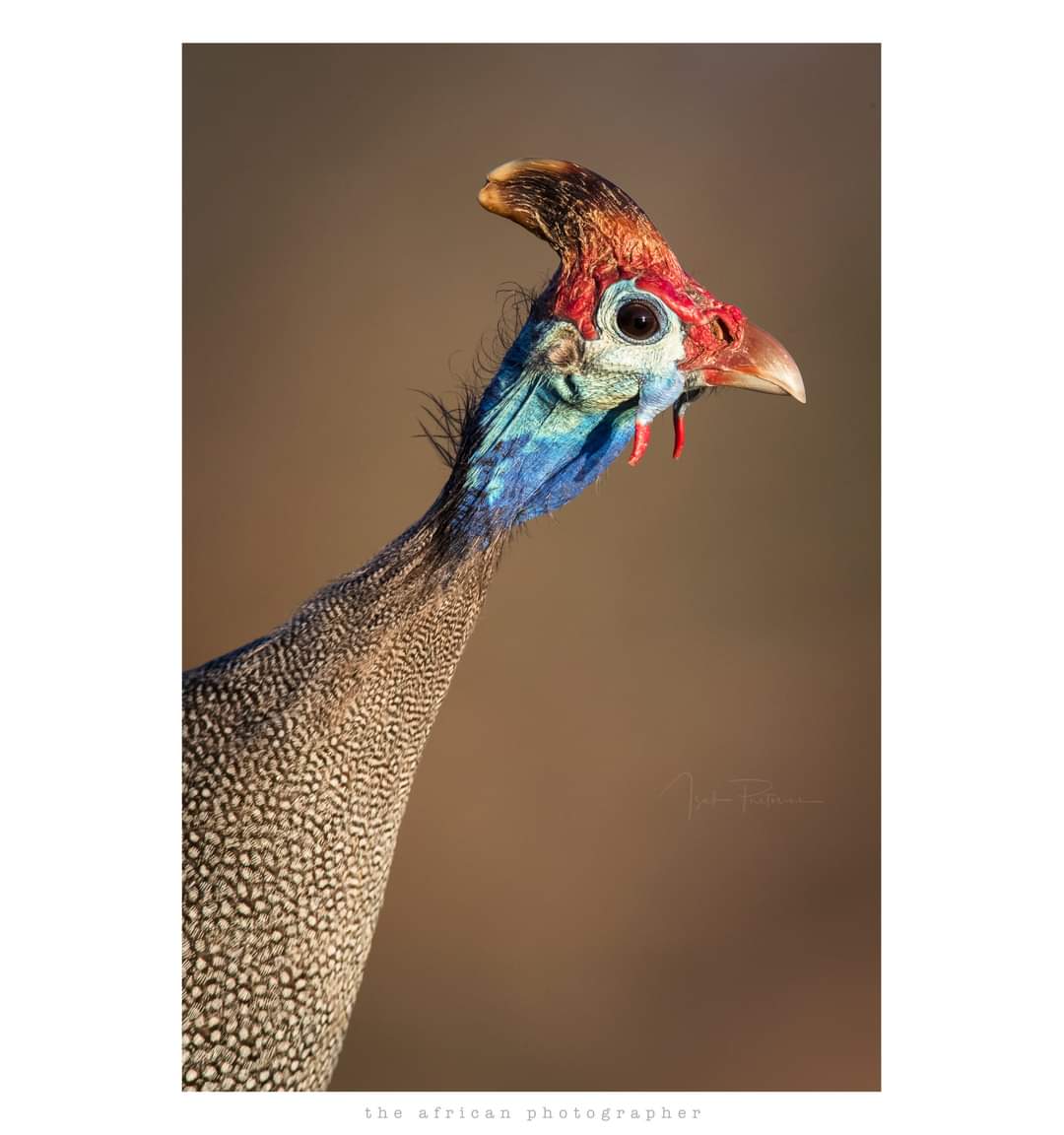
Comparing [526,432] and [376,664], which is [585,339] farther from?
[376,664]

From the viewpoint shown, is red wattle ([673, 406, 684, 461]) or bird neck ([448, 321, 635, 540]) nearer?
bird neck ([448, 321, 635, 540])

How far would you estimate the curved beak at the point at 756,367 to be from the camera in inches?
81.0

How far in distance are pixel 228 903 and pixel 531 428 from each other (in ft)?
3.74

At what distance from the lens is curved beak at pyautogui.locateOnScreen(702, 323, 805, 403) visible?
81.0 inches

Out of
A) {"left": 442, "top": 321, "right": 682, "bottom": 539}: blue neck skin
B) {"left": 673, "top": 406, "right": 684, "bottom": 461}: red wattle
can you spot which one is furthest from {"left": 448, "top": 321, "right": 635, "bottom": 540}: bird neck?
{"left": 673, "top": 406, "right": 684, "bottom": 461}: red wattle

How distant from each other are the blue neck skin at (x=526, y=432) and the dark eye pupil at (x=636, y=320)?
107 mm

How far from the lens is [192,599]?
2.50 meters
